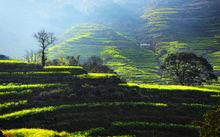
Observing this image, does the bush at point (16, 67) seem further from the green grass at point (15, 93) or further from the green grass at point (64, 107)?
the green grass at point (64, 107)

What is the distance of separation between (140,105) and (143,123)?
8626 millimetres

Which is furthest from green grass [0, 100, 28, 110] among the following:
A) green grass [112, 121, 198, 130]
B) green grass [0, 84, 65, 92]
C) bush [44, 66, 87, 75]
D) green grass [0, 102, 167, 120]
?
bush [44, 66, 87, 75]

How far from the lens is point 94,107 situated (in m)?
76.6

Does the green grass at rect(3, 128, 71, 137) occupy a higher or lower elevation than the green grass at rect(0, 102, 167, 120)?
lower

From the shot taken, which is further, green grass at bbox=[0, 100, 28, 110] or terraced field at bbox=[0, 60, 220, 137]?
green grass at bbox=[0, 100, 28, 110]

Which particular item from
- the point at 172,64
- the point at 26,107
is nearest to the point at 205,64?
the point at 172,64

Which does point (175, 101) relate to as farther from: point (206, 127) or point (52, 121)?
point (206, 127)

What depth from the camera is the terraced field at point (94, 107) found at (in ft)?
225

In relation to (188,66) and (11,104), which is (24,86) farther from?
(188,66)

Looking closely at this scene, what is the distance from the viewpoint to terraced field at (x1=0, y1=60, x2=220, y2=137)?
6850 centimetres

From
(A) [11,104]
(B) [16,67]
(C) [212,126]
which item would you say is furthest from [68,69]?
(C) [212,126]

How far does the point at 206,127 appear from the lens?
4706 centimetres

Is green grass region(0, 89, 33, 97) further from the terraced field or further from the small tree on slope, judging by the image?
the small tree on slope

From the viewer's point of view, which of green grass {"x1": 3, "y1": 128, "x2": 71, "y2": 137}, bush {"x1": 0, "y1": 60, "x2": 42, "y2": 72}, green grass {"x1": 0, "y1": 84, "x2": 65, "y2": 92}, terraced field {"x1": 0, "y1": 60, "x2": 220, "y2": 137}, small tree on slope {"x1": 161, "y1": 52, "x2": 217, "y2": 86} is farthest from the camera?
small tree on slope {"x1": 161, "y1": 52, "x2": 217, "y2": 86}
